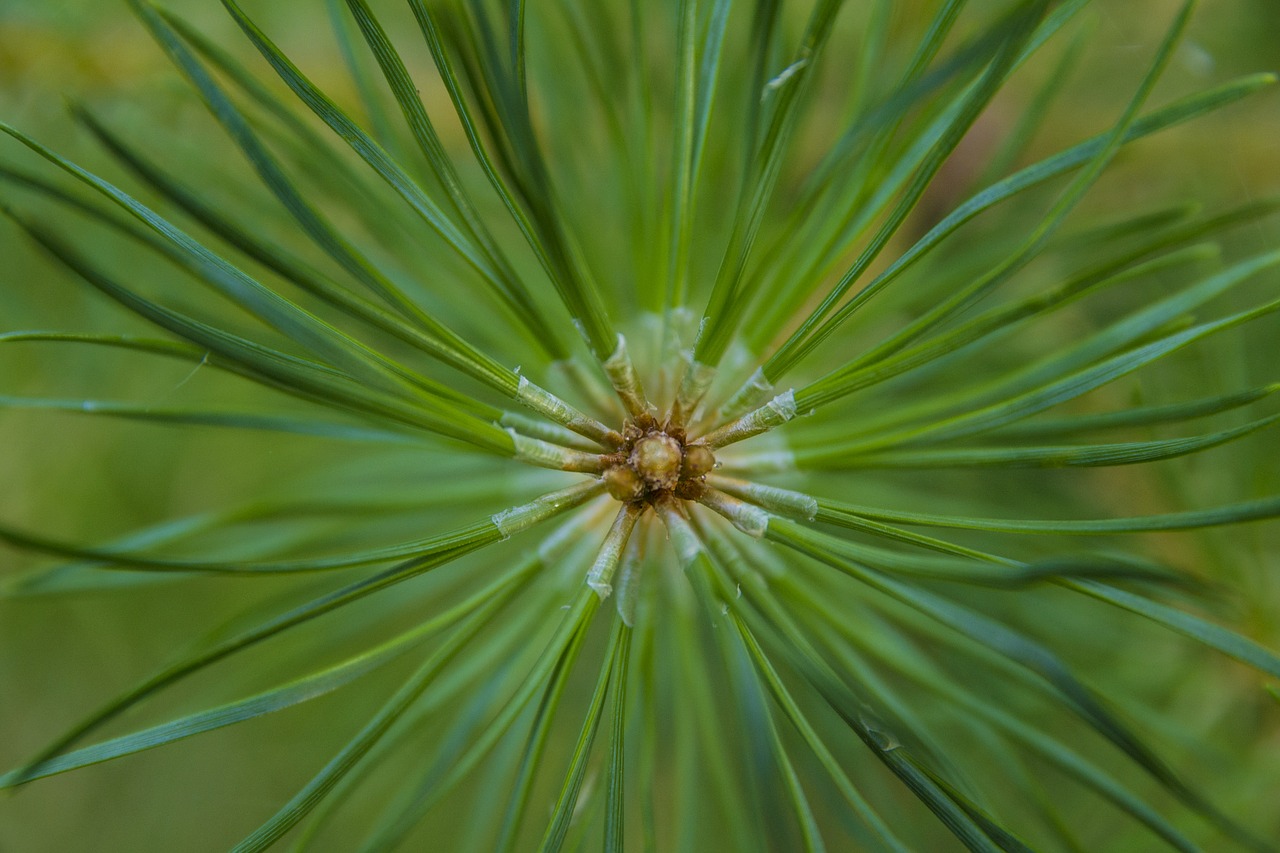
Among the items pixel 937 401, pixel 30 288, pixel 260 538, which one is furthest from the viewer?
pixel 30 288

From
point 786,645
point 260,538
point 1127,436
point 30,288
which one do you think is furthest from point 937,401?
point 30,288

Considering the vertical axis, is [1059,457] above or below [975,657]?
above

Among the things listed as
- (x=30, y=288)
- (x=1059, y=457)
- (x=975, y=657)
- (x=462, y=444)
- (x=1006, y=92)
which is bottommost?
(x=975, y=657)

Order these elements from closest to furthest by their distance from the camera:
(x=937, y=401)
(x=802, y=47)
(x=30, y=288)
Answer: (x=802, y=47)
(x=937, y=401)
(x=30, y=288)

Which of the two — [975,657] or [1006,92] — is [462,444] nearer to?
[975,657]
